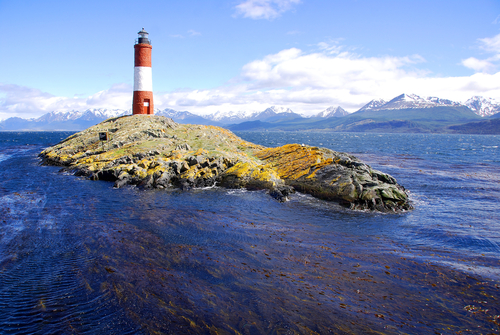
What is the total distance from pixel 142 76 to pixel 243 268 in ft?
151

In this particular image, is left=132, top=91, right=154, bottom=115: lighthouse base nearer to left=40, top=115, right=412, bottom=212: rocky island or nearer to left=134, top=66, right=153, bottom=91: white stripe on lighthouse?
left=134, top=66, right=153, bottom=91: white stripe on lighthouse

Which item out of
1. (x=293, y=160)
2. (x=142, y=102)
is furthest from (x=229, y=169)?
(x=142, y=102)

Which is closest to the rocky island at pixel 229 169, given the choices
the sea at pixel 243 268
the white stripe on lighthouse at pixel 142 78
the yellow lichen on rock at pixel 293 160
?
the yellow lichen on rock at pixel 293 160

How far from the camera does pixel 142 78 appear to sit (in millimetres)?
49125

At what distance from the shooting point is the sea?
8.35m

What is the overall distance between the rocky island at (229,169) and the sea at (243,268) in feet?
6.47

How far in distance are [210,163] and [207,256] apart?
17.1m

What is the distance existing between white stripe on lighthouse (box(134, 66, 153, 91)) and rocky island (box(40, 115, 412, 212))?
1155 centimetres

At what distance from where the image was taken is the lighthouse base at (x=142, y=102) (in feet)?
164

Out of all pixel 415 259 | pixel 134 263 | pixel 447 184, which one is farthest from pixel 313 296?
pixel 447 184

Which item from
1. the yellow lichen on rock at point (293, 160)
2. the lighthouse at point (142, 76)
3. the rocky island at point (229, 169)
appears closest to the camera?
the rocky island at point (229, 169)

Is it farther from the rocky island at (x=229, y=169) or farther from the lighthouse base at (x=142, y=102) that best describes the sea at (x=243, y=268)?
the lighthouse base at (x=142, y=102)

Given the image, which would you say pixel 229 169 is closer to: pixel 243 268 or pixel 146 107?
pixel 243 268

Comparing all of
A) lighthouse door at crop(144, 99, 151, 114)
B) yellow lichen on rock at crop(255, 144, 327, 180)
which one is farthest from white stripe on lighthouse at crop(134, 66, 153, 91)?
yellow lichen on rock at crop(255, 144, 327, 180)
